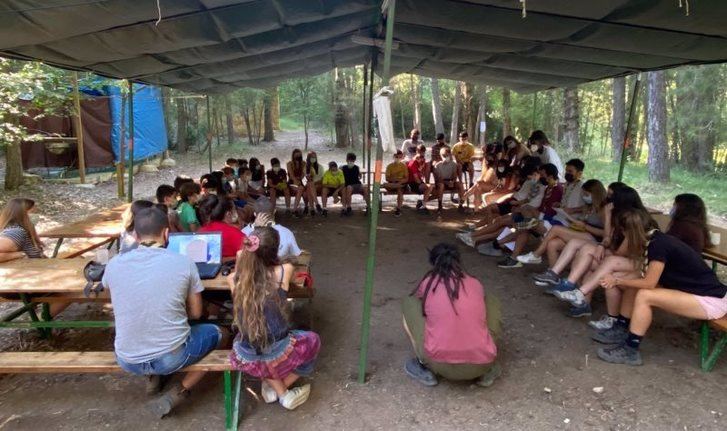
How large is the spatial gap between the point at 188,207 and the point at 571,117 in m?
12.6

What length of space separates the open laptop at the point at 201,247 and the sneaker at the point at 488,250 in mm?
3832

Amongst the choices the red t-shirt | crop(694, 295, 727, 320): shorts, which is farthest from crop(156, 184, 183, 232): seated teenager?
crop(694, 295, 727, 320): shorts

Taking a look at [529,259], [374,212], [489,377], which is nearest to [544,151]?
[529,259]

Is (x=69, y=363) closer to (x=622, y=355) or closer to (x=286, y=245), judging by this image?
(x=286, y=245)

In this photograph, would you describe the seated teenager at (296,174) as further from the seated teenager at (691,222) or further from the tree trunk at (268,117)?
the tree trunk at (268,117)

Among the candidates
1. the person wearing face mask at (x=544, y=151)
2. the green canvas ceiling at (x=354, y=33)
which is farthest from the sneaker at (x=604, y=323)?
the person wearing face mask at (x=544, y=151)

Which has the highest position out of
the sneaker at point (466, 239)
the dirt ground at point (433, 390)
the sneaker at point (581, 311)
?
the sneaker at point (466, 239)

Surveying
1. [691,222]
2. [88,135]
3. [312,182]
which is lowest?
[691,222]

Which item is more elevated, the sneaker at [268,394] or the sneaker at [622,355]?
A: the sneaker at [622,355]

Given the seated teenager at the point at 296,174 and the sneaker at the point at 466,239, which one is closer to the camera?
the sneaker at the point at 466,239

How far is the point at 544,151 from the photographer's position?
24.1 ft

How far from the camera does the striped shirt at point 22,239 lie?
378 cm

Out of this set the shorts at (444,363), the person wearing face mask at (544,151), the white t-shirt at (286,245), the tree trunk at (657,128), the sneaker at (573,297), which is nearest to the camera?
the shorts at (444,363)

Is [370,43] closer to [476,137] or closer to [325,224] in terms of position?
[325,224]
